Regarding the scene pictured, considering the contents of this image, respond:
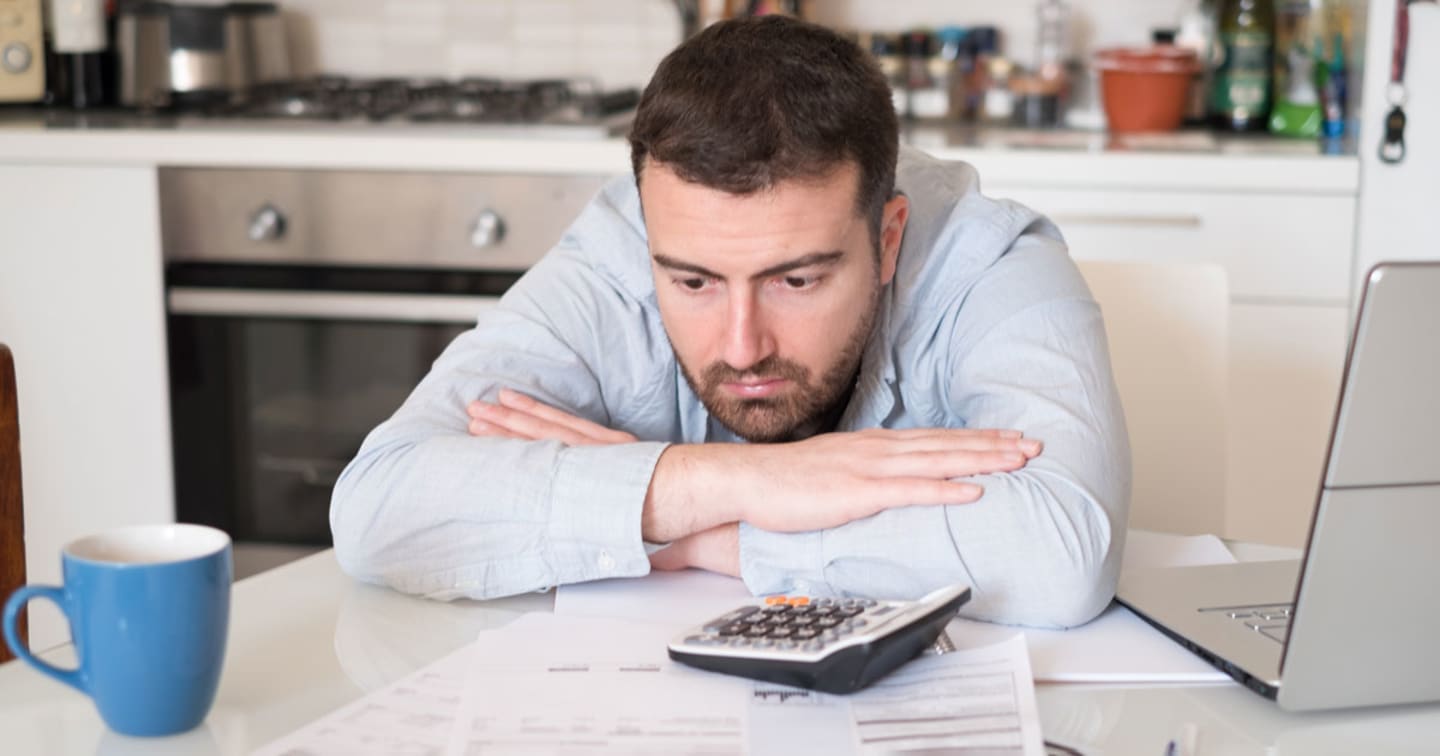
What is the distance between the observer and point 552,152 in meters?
2.54

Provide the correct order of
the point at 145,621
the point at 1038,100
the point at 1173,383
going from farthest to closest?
1. the point at 1038,100
2. the point at 1173,383
3. the point at 145,621

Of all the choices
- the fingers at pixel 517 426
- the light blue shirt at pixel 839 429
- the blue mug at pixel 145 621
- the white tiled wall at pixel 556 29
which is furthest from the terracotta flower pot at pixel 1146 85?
the blue mug at pixel 145 621

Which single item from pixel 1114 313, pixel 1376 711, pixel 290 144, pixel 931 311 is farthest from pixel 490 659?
pixel 290 144

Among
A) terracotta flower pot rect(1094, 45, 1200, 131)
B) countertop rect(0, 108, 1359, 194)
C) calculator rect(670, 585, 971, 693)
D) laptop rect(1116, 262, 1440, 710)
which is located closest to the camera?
laptop rect(1116, 262, 1440, 710)

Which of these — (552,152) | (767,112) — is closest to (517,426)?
(767,112)

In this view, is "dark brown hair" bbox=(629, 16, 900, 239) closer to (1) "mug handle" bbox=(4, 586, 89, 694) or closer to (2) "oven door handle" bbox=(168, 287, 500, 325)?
(1) "mug handle" bbox=(4, 586, 89, 694)

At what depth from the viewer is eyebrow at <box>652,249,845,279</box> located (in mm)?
1297

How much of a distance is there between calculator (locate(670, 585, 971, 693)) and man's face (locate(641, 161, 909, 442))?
353 mm

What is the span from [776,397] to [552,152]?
4.25 feet

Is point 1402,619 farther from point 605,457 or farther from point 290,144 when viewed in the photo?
point 290,144

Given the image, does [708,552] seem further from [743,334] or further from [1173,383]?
[1173,383]

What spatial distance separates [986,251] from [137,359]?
1.74 m

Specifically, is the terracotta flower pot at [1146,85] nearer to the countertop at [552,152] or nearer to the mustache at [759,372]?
the countertop at [552,152]

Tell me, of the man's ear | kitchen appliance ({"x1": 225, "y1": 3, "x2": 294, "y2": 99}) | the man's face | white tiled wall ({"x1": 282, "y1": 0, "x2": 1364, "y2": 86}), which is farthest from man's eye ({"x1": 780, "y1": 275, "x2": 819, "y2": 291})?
kitchen appliance ({"x1": 225, "y1": 3, "x2": 294, "y2": 99})
